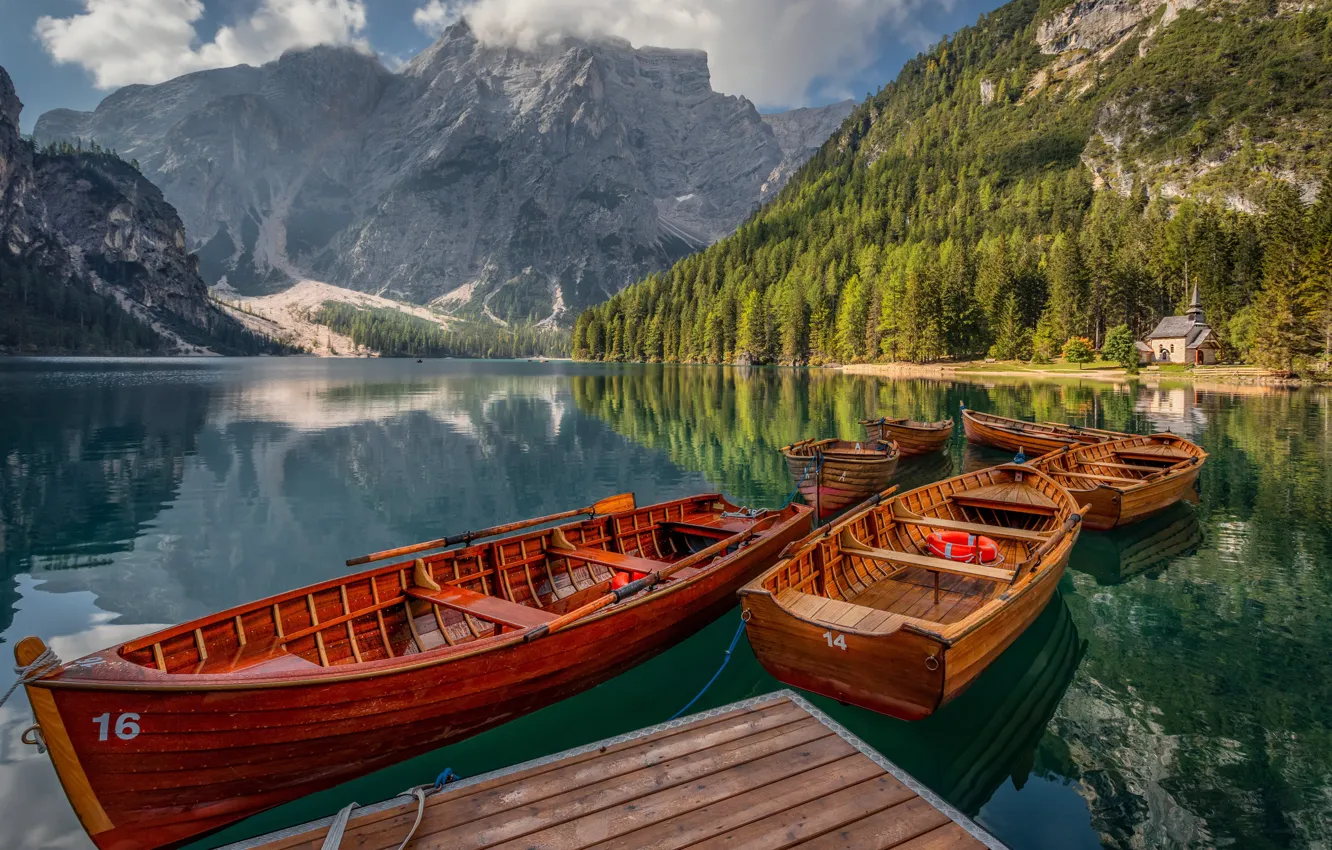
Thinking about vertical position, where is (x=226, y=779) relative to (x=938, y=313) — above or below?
below

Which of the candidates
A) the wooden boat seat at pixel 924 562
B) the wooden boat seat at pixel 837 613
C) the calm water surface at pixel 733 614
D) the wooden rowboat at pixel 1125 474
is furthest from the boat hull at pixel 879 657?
the wooden rowboat at pixel 1125 474

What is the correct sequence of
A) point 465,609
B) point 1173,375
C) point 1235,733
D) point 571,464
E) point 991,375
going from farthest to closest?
point 991,375
point 1173,375
point 571,464
point 465,609
point 1235,733

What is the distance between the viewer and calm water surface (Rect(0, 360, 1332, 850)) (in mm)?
7746

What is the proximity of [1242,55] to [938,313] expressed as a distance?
118 metres

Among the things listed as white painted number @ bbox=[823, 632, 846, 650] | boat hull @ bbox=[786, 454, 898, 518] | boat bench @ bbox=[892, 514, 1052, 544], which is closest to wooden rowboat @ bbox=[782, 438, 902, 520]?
boat hull @ bbox=[786, 454, 898, 518]

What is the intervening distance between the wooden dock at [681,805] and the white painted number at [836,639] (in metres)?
1.85

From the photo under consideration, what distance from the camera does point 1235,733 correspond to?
871 cm

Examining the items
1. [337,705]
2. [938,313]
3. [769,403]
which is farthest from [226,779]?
[938,313]

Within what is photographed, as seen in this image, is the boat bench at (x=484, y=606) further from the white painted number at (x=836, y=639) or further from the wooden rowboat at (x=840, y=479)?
the wooden rowboat at (x=840, y=479)

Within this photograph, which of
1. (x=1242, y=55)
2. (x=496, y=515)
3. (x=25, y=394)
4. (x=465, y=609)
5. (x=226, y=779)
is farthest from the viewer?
(x=1242, y=55)

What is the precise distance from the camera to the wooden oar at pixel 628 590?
324 inches

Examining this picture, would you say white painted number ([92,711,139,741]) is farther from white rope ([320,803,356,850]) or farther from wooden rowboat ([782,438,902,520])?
wooden rowboat ([782,438,902,520])

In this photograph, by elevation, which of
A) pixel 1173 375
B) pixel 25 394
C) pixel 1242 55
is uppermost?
pixel 1242 55

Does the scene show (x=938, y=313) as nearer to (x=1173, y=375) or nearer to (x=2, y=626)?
(x=1173, y=375)
